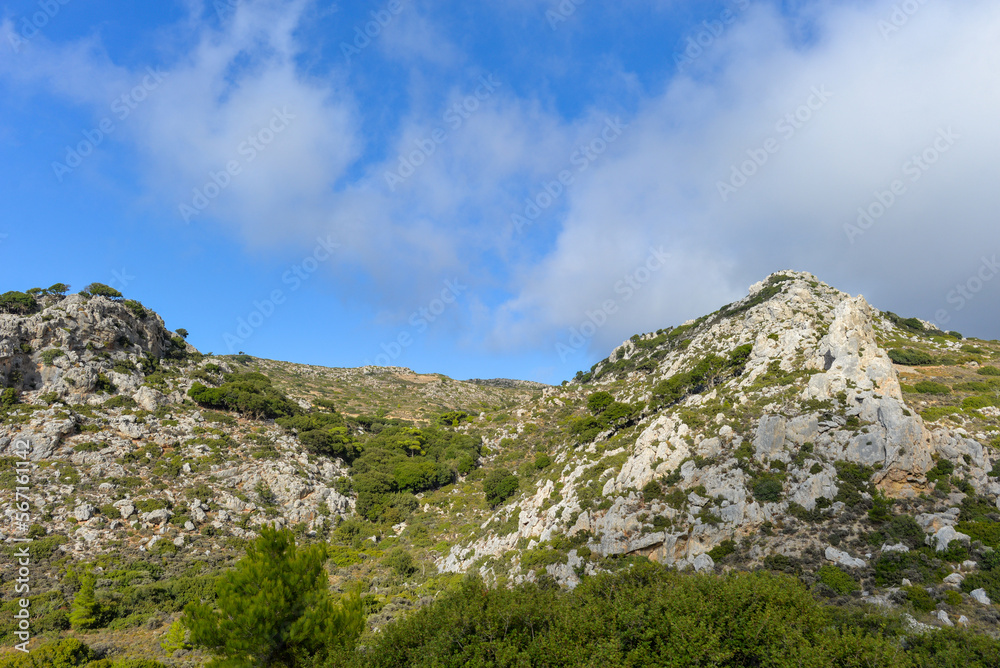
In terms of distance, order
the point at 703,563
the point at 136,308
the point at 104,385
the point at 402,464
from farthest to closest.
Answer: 1. the point at 136,308
2. the point at 402,464
3. the point at 104,385
4. the point at 703,563

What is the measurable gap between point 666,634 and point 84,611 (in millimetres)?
32585

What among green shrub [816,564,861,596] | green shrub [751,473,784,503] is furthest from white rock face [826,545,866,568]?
green shrub [751,473,784,503]

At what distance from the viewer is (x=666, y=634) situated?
503 inches

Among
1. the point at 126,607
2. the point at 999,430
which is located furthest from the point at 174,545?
the point at 999,430

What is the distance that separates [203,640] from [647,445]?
2885 centimetres

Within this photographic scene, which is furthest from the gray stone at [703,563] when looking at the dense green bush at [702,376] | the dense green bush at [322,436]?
the dense green bush at [322,436]

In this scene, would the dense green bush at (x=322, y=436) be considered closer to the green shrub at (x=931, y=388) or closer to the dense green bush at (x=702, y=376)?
the dense green bush at (x=702, y=376)

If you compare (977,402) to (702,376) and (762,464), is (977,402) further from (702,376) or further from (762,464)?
(702,376)

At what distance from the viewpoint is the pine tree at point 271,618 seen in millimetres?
15562

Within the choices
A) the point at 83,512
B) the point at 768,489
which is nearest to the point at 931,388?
the point at 768,489

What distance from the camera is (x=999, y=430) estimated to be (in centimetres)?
2803

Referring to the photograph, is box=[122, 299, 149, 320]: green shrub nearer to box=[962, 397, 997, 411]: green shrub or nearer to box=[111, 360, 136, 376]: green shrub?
box=[111, 360, 136, 376]: green shrub

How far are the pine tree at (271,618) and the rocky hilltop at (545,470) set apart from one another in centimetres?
1219

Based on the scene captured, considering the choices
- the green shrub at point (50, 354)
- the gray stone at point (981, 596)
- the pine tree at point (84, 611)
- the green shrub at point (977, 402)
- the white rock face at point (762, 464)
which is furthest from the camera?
the green shrub at point (50, 354)
